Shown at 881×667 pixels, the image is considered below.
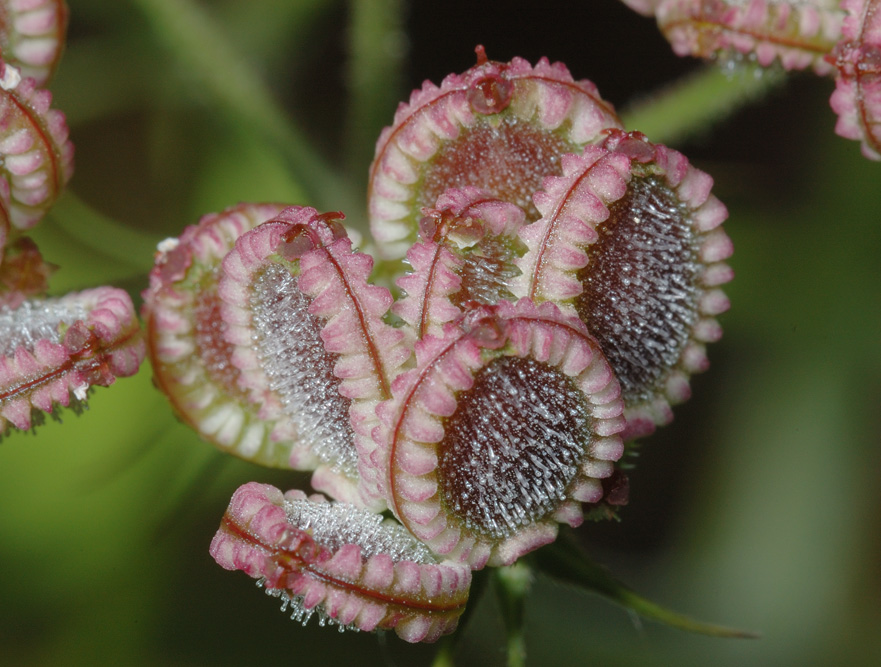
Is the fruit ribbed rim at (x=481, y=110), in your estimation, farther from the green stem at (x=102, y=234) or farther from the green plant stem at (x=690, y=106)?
the green stem at (x=102, y=234)

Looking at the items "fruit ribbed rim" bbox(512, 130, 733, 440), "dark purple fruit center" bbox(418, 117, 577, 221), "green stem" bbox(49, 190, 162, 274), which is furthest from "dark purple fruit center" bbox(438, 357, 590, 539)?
"green stem" bbox(49, 190, 162, 274)

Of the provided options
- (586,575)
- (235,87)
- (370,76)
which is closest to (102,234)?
(235,87)

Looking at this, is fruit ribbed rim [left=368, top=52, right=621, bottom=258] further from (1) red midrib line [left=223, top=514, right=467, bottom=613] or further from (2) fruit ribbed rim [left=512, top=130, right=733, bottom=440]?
(1) red midrib line [left=223, top=514, right=467, bottom=613]

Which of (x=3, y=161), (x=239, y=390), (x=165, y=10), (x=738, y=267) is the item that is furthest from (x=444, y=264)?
(x=738, y=267)

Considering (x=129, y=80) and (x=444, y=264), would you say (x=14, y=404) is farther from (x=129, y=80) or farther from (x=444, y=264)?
(x=129, y=80)

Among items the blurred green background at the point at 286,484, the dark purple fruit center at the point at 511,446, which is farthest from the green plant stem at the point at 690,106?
the dark purple fruit center at the point at 511,446

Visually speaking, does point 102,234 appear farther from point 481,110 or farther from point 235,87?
point 481,110
